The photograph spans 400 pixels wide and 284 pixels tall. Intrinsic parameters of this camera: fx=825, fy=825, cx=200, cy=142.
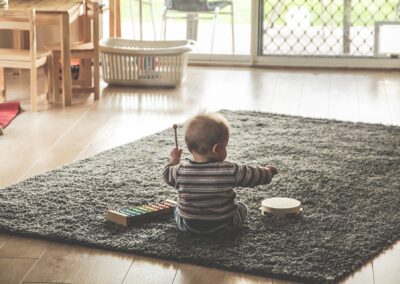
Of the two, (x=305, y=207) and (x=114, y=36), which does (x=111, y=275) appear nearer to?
(x=305, y=207)

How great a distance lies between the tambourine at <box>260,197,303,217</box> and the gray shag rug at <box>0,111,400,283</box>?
3 cm

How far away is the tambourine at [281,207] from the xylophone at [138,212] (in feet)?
1.13

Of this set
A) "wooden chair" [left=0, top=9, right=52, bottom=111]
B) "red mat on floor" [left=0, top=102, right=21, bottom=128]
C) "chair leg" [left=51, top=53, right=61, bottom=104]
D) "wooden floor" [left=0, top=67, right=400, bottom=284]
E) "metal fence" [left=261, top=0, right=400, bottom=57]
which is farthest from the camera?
"metal fence" [left=261, top=0, right=400, bottom=57]

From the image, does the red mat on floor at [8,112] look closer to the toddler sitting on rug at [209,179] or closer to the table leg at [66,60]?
the table leg at [66,60]

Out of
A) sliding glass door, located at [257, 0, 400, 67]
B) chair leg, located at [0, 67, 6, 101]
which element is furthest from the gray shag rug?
sliding glass door, located at [257, 0, 400, 67]

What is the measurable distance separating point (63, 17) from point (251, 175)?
8.07ft

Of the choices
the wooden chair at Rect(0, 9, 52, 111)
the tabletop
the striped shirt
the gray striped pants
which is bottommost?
the gray striped pants

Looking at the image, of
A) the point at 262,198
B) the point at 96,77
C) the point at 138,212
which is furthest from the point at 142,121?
the point at 138,212

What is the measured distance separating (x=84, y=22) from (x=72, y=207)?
106 inches

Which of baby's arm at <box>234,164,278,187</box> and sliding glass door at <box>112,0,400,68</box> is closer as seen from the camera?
baby's arm at <box>234,164,278,187</box>

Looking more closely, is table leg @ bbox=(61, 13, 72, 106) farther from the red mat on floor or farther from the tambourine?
the tambourine

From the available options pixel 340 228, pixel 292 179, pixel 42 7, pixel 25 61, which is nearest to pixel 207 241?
pixel 340 228

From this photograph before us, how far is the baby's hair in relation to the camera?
9.14 feet

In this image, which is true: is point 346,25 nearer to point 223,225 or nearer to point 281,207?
point 281,207
